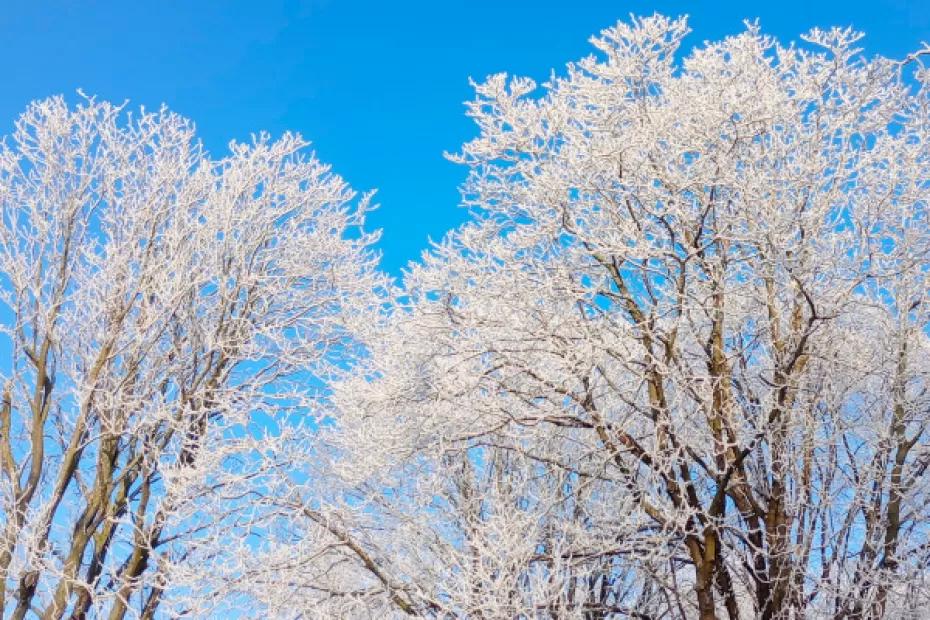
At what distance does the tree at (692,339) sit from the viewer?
21.2 feet

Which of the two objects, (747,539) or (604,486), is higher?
(604,486)

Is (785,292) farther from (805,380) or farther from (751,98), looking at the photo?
(751,98)

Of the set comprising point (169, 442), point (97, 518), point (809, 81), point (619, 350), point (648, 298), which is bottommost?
point (97, 518)

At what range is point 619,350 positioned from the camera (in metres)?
6.83

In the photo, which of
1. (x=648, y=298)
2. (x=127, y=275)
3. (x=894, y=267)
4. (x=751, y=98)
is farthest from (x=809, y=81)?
(x=127, y=275)

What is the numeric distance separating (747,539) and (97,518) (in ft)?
17.5

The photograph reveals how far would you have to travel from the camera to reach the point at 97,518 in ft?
23.7

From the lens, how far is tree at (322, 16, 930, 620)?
6.46 meters

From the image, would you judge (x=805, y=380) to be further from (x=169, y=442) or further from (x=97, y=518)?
(x=97, y=518)

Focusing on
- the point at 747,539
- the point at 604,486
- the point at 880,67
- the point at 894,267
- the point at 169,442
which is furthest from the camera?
the point at 604,486

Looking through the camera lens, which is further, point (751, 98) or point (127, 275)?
point (127, 275)

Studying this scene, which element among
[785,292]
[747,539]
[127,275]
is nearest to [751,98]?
[785,292]

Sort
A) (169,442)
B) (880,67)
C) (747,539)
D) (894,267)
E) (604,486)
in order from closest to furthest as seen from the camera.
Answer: (880,67)
(747,539)
(894,267)
(169,442)
(604,486)

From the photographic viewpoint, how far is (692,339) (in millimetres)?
7965
